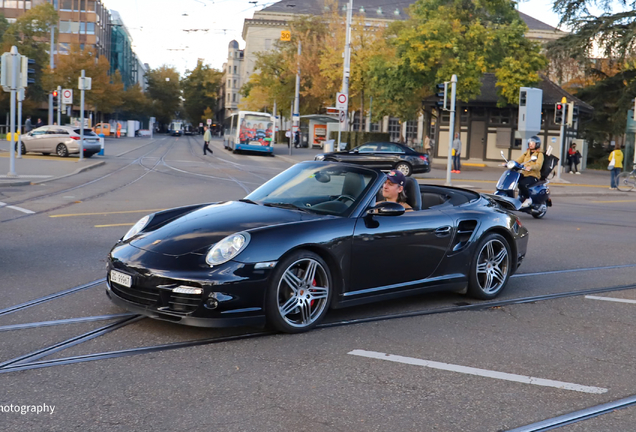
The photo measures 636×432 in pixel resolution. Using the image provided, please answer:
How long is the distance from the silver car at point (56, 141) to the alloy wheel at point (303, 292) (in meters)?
30.6

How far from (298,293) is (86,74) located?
238 feet

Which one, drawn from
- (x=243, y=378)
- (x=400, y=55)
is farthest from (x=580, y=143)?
(x=243, y=378)

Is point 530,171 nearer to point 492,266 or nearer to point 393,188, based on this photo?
point 492,266

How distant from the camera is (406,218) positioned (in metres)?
6.41

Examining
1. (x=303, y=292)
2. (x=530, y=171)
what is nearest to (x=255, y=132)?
(x=530, y=171)

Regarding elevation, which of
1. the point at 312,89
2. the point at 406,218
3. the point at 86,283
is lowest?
the point at 86,283

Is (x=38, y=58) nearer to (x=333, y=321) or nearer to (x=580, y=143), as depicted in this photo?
(x=580, y=143)

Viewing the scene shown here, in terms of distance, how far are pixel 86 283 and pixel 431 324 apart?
10.8ft

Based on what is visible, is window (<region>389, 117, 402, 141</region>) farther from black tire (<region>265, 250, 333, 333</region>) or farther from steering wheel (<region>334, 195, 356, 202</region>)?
black tire (<region>265, 250, 333, 333</region>)

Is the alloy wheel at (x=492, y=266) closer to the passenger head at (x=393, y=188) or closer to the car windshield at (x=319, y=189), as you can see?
the passenger head at (x=393, y=188)

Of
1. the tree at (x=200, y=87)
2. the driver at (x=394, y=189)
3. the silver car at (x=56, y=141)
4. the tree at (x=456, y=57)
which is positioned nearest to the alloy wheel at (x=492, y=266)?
the driver at (x=394, y=189)

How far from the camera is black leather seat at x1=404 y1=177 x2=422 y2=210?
6.84 m

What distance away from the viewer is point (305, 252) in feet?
18.2

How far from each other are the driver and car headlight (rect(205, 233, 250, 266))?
177cm
